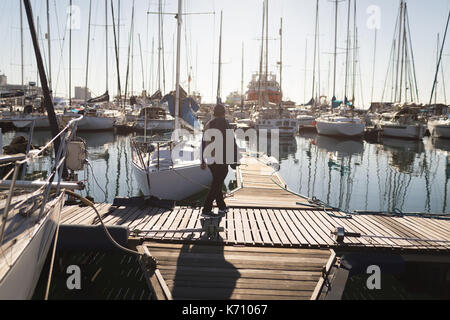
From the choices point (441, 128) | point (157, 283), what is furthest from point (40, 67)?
point (441, 128)

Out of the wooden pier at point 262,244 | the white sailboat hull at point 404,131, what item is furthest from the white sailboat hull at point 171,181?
the white sailboat hull at point 404,131

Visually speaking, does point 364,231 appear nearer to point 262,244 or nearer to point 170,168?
point 262,244

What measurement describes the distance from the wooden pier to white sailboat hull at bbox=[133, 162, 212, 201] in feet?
6.86

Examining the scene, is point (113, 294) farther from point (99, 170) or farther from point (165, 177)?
point (99, 170)

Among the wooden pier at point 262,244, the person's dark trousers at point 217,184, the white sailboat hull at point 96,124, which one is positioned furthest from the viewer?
the white sailboat hull at point 96,124

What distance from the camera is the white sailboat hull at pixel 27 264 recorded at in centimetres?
320

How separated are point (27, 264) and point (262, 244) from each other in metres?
3.47

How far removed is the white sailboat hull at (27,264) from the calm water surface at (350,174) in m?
3.42

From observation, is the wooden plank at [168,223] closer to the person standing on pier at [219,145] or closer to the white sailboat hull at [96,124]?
the person standing on pier at [219,145]

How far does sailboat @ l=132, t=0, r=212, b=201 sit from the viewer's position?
31.9 feet

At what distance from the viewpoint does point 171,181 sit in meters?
10.2
